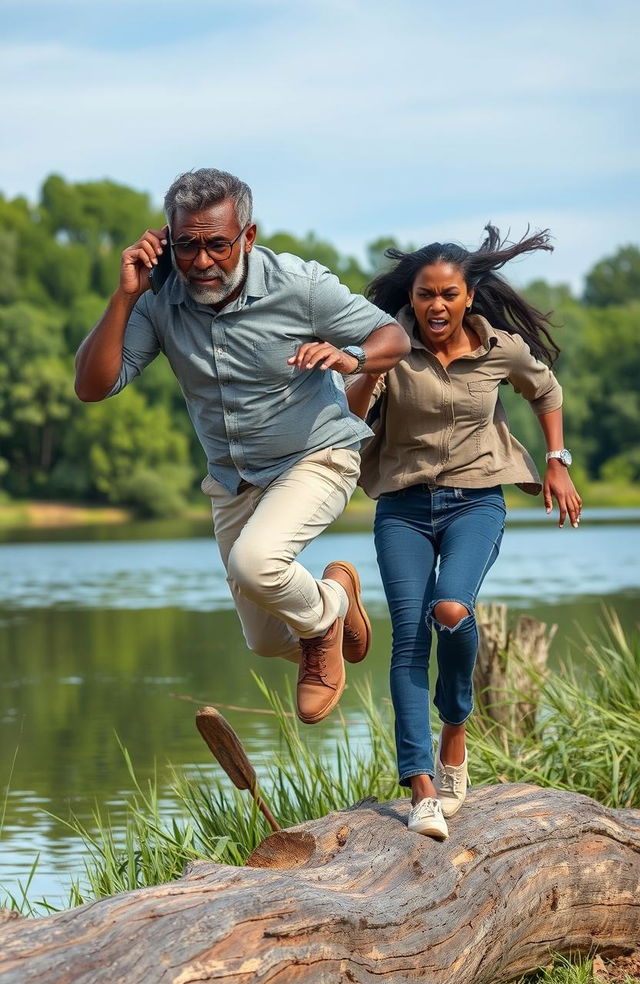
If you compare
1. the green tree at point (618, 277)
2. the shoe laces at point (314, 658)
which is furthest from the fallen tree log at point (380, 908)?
the green tree at point (618, 277)

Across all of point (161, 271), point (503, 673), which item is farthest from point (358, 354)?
point (503, 673)

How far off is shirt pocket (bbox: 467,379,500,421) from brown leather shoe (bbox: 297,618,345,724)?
3.15 ft

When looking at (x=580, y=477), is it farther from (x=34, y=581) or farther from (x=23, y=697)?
(x=23, y=697)

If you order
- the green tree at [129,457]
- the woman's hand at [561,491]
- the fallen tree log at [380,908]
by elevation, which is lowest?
the green tree at [129,457]

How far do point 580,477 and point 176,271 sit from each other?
81.4 metres

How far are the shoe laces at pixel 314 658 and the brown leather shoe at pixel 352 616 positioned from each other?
0.35 m

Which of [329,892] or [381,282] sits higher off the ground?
[381,282]

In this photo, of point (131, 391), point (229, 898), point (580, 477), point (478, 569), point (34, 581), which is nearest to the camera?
point (229, 898)

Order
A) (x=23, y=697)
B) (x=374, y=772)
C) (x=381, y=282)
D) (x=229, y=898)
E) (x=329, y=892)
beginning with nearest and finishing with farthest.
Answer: (x=229, y=898) → (x=329, y=892) → (x=381, y=282) → (x=374, y=772) → (x=23, y=697)

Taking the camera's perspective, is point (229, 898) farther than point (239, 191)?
No

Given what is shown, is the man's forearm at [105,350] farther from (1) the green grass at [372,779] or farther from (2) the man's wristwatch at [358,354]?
(1) the green grass at [372,779]

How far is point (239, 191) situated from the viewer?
5223 mm

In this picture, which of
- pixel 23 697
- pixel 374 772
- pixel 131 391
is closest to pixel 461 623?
pixel 374 772

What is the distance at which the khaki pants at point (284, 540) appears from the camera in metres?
5.45
